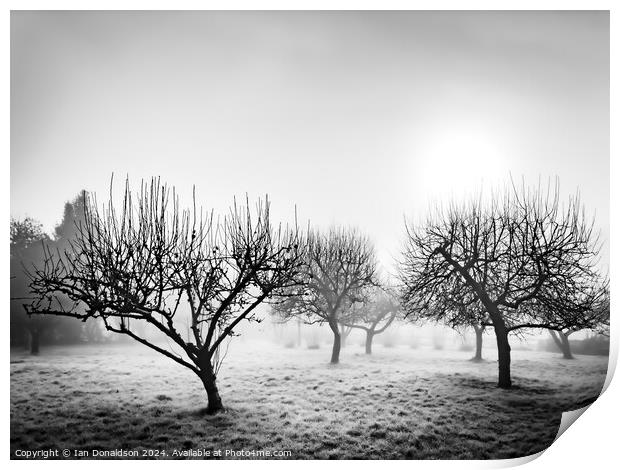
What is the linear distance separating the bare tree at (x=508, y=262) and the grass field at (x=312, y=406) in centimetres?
83

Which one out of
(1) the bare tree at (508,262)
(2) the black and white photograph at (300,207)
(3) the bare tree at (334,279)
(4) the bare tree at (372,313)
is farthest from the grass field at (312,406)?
(3) the bare tree at (334,279)

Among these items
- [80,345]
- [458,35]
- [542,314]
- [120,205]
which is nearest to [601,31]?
[458,35]

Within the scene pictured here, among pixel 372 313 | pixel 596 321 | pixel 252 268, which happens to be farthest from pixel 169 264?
pixel 596 321

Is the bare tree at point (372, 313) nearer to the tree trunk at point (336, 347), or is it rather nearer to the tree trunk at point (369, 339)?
the tree trunk at point (369, 339)

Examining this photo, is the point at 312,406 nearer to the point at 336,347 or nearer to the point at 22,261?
the point at 336,347

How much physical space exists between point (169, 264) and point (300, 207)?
2.83 m

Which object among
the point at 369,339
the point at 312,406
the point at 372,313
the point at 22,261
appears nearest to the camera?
the point at 312,406

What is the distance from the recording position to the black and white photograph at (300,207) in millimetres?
5797

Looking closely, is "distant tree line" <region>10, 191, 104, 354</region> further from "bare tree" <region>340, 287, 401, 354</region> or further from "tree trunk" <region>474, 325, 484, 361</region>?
"tree trunk" <region>474, 325, 484, 361</region>

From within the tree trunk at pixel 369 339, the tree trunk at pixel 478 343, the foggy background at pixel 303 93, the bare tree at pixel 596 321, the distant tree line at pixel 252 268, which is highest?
the foggy background at pixel 303 93

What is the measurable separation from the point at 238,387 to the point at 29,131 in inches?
271

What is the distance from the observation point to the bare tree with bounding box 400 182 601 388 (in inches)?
263

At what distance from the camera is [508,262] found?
7.09 m
